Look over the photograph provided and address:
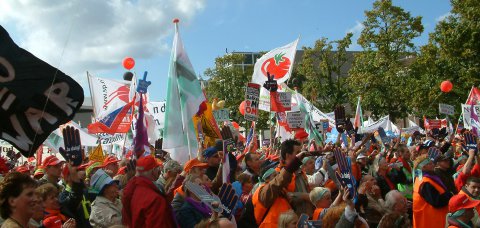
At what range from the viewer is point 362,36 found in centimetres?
3997

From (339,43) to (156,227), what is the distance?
4275 cm

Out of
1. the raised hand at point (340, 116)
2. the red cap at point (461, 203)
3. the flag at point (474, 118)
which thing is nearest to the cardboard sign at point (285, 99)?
the raised hand at point (340, 116)

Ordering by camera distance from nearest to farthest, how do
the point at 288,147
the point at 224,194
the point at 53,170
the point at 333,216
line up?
the point at 333,216 → the point at 224,194 → the point at 288,147 → the point at 53,170

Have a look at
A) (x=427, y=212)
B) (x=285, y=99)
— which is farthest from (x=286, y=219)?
(x=285, y=99)

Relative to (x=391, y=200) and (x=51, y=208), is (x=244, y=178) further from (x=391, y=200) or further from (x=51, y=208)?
(x=51, y=208)

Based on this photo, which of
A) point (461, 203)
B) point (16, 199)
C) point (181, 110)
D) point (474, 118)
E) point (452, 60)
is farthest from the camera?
point (452, 60)

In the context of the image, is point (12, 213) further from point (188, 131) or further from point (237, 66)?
point (237, 66)

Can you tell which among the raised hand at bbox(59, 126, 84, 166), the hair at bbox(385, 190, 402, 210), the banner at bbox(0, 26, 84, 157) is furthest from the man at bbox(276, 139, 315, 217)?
the banner at bbox(0, 26, 84, 157)

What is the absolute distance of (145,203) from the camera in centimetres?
Answer: 504

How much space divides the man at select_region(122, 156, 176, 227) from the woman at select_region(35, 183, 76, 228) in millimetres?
537

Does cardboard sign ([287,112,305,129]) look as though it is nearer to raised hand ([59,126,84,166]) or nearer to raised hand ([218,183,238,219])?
raised hand ([59,126,84,166])

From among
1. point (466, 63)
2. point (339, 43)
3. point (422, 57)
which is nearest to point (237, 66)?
point (339, 43)

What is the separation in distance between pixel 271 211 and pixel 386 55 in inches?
1384

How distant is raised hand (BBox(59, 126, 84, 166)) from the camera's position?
5.89 m
